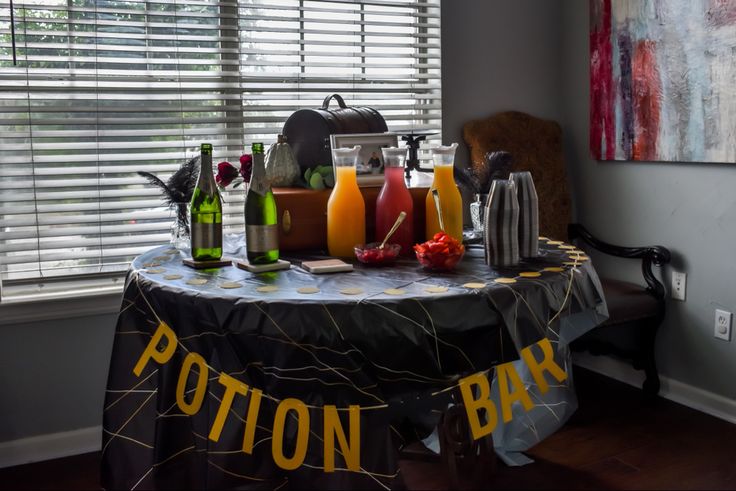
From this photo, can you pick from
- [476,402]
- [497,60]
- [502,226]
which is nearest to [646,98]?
[497,60]

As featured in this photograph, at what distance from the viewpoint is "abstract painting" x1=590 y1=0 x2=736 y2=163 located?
2.79 meters

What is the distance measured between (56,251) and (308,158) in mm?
1055

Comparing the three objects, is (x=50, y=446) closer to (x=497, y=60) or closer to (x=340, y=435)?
(x=340, y=435)

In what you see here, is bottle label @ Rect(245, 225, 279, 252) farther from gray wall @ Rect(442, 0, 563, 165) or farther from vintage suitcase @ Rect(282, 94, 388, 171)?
gray wall @ Rect(442, 0, 563, 165)

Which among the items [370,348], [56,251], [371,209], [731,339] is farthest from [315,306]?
[731,339]

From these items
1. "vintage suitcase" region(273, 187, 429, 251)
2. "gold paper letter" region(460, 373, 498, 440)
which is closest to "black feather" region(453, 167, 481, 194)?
"vintage suitcase" region(273, 187, 429, 251)

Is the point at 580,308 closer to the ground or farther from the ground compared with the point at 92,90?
closer to the ground

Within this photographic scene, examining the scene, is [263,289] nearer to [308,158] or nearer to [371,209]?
[371,209]

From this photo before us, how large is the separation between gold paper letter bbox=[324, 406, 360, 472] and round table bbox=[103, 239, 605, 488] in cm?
2

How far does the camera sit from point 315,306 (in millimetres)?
1599

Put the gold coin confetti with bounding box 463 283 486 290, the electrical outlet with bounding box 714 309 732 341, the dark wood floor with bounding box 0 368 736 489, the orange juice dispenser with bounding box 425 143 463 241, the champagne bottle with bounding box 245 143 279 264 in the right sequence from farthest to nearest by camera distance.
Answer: the electrical outlet with bounding box 714 309 732 341 < the dark wood floor with bounding box 0 368 736 489 < the orange juice dispenser with bounding box 425 143 463 241 < the champagne bottle with bounding box 245 143 279 264 < the gold coin confetti with bounding box 463 283 486 290

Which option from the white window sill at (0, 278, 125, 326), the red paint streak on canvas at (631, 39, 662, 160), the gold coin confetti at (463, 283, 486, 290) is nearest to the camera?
the gold coin confetti at (463, 283, 486, 290)

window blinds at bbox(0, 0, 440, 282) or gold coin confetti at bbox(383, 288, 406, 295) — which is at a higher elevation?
window blinds at bbox(0, 0, 440, 282)

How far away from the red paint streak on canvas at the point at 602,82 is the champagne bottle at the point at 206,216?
1941 mm
